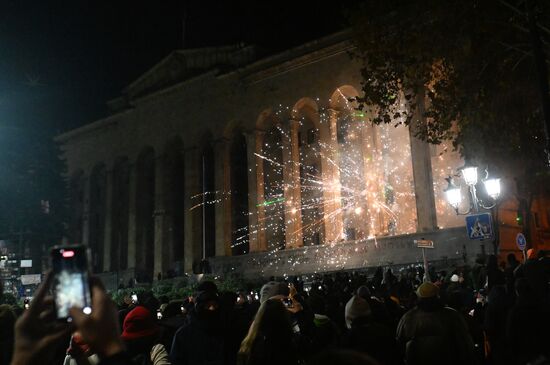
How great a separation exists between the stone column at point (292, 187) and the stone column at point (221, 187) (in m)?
4.66

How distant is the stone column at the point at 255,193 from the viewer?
30.7 metres

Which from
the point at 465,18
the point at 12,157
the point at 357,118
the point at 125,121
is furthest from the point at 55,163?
the point at 465,18

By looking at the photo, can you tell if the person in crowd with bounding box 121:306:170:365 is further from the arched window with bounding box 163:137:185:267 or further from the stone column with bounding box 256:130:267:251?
the arched window with bounding box 163:137:185:267

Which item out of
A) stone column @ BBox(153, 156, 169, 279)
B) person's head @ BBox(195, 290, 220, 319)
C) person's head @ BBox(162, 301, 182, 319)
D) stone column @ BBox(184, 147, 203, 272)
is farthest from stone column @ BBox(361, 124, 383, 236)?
person's head @ BBox(195, 290, 220, 319)

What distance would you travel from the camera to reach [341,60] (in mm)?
27859

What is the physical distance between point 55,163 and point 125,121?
18.8 feet

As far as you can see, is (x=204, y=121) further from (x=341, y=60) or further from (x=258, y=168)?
(x=341, y=60)

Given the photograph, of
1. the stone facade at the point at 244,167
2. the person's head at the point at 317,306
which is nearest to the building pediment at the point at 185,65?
the stone facade at the point at 244,167

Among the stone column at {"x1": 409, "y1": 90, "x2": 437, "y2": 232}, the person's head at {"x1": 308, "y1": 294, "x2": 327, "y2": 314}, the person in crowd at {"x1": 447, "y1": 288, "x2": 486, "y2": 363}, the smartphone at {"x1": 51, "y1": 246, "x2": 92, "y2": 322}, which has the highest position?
the stone column at {"x1": 409, "y1": 90, "x2": 437, "y2": 232}

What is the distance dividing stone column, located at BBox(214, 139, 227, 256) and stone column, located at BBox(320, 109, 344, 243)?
6885mm

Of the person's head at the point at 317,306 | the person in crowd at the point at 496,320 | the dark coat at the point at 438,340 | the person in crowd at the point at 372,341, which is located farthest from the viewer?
the person's head at the point at 317,306

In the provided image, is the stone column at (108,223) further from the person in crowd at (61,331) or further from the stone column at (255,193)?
the person in crowd at (61,331)

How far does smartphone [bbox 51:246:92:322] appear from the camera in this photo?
1.82 meters

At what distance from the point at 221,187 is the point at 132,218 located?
30.0 feet
